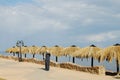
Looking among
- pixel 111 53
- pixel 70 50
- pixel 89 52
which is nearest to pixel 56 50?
pixel 70 50

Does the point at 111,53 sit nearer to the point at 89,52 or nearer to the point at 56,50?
the point at 89,52

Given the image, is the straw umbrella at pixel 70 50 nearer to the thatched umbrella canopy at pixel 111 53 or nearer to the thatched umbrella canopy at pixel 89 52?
the thatched umbrella canopy at pixel 89 52

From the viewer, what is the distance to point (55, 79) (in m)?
27.8

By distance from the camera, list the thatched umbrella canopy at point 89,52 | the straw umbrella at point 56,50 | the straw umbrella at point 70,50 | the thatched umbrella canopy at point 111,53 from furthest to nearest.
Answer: the straw umbrella at point 56,50
the straw umbrella at point 70,50
the thatched umbrella canopy at point 89,52
the thatched umbrella canopy at point 111,53

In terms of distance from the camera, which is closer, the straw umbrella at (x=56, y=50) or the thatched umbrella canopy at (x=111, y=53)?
the thatched umbrella canopy at (x=111, y=53)

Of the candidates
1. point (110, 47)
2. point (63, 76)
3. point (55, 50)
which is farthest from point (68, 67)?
point (55, 50)

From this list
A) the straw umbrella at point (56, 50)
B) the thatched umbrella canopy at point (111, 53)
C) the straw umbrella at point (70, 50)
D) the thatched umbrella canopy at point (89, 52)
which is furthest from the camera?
the straw umbrella at point (56, 50)

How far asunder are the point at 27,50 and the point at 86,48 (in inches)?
1249

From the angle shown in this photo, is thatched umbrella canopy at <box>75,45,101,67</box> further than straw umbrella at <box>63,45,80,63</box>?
No

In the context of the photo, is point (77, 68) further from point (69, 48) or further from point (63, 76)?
point (69, 48)

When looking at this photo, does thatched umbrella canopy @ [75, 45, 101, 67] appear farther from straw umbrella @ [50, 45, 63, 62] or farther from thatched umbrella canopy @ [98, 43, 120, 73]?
straw umbrella @ [50, 45, 63, 62]

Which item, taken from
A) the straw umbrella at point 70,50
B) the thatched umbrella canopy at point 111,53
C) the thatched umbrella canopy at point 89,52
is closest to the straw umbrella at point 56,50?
the straw umbrella at point 70,50

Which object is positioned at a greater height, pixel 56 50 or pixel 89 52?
pixel 56 50

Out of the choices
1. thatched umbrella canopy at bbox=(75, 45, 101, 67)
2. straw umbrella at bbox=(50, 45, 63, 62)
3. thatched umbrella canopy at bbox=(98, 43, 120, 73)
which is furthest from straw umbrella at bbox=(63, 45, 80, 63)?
thatched umbrella canopy at bbox=(98, 43, 120, 73)
